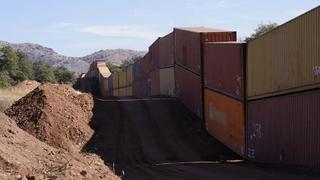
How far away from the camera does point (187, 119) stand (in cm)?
3744

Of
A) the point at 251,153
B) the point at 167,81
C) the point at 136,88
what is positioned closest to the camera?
the point at 251,153

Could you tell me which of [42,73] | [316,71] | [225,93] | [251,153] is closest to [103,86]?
[42,73]

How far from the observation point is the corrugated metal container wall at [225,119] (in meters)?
28.6

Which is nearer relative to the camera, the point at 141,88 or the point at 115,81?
the point at 141,88

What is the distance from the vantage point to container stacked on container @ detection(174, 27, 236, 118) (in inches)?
1416

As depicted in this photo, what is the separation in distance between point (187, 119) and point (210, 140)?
15.4 ft

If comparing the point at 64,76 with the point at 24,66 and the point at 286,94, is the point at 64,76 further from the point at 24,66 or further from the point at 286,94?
the point at 286,94

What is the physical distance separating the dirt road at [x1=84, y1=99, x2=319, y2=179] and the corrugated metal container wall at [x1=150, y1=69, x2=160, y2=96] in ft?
30.6

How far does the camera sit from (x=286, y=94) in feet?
73.5

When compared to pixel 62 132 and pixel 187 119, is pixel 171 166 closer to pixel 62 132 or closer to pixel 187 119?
pixel 62 132

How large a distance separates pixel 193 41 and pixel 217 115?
701 cm

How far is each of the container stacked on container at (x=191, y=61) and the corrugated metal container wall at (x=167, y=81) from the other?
1439 millimetres

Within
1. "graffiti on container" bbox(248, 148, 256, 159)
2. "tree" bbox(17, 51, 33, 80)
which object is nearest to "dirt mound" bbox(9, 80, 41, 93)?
"graffiti on container" bbox(248, 148, 256, 159)

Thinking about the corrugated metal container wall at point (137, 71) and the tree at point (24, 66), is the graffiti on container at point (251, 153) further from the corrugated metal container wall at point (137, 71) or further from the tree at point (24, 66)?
the tree at point (24, 66)
